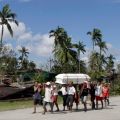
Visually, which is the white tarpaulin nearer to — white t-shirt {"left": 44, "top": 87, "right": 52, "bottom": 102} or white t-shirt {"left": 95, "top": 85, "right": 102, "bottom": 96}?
white t-shirt {"left": 95, "top": 85, "right": 102, "bottom": 96}

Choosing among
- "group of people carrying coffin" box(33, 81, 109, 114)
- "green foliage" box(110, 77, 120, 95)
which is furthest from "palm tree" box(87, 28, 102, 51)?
"group of people carrying coffin" box(33, 81, 109, 114)

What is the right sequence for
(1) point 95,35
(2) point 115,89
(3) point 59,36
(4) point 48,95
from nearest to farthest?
(4) point 48,95 < (2) point 115,89 < (3) point 59,36 < (1) point 95,35

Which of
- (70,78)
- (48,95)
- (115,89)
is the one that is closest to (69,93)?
(48,95)

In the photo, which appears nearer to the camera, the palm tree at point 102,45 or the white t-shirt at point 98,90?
the white t-shirt at point 98,90

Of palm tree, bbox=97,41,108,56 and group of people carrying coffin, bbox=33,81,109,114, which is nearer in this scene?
group of people carrying coffin, bbox=33,81,109,114

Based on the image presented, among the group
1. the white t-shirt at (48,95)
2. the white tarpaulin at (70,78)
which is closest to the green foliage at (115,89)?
the white tarpaulin at (70,78)

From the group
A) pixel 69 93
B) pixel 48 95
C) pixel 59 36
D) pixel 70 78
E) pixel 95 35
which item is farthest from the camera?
pixel 95 35

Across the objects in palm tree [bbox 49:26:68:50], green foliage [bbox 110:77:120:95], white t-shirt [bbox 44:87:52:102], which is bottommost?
white t-shirt [bbox 44:87:52:102]

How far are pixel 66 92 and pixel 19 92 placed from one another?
76.2 feet

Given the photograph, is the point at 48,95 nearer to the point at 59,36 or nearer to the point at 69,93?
the point at 69,93

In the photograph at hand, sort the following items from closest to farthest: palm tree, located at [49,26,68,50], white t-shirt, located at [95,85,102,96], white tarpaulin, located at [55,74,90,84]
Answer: white t-shirt, located at [95,85,102,96], white tarpaulin, located at [55,74,90,84], palm tree, located at [49,26,68,50]

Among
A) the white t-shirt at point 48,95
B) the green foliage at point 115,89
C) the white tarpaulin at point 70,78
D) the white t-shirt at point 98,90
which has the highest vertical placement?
the white tarpaulin at point 70,78

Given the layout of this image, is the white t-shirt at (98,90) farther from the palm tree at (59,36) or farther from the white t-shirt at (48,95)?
the palm tree at (59,36)

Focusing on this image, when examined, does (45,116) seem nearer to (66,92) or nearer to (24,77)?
(66,92)
